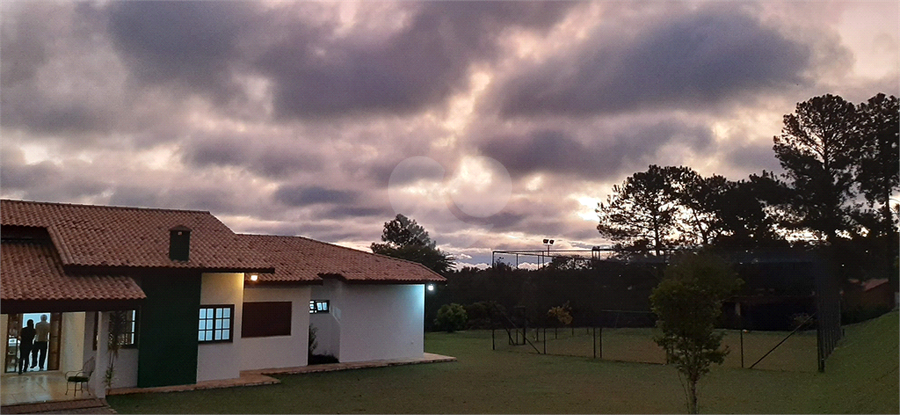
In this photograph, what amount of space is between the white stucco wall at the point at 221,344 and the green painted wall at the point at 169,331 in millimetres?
501

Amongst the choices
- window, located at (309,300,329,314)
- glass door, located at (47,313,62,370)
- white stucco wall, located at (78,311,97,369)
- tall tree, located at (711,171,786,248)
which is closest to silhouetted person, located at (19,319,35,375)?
glass door, located at (47,313,62,370)

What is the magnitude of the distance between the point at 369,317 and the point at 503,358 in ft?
18.7

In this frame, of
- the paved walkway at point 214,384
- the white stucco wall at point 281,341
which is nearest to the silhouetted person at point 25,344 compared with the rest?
the paved walkway at point 214,384

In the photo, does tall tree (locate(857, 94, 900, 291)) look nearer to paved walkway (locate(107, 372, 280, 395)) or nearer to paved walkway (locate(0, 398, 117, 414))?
paved walkway (locate(107, 372, 280, 395))

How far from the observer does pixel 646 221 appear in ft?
166

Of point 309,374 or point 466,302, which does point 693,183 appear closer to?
point 466,302

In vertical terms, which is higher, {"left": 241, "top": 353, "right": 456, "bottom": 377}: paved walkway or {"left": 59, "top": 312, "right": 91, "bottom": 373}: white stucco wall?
{"left": 59, "top": 312, "right": 91, "bottom": 373}: white stucco wall

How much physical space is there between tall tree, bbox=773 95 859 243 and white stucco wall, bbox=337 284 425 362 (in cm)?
2816

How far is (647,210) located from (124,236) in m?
41.0

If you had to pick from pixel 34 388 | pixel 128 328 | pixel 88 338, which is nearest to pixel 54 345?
pixel 128 328

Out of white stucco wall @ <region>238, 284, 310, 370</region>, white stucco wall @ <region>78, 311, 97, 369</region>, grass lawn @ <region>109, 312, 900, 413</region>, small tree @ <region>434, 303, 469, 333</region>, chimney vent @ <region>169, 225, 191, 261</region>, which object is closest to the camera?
grass lawn @ <region>109, 312, 900, 413</region>

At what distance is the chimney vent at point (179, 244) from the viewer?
17.2 metres

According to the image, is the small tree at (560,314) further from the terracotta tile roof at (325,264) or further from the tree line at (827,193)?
the terracotta tile roof at (325,264)

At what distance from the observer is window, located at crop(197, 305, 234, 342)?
17828mm
